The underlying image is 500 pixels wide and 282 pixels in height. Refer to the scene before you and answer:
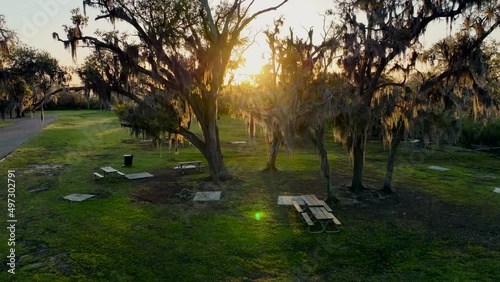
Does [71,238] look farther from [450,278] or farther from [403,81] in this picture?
[403,81]

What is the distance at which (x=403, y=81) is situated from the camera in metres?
16.4

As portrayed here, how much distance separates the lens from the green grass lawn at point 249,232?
9.35 m

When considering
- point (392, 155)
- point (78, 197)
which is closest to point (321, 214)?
point (392, 155)

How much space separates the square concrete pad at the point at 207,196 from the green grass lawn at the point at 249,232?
581 mm

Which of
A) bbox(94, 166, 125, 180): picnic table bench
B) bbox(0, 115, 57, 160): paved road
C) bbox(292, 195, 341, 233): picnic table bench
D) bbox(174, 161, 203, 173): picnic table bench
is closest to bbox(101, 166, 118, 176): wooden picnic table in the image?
bbox(94, 166, 125, 180): picnic table bench

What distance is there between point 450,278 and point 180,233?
7.69 m

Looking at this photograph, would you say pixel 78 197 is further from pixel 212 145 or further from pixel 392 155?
pixel 392 155

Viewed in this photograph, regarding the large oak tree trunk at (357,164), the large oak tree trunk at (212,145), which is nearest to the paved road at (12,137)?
the large oak tree trunk at (212,145)

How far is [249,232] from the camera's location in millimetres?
12078

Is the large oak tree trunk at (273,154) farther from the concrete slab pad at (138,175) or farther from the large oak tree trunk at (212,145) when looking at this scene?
the concrete slab pad at (138,175)

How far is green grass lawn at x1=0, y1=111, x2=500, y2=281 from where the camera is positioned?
9.35 meters

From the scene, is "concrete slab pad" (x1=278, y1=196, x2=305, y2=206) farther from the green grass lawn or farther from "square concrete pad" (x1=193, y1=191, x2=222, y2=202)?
"square concrete pad" (x1=193, y1=191, x2=222, y2=202)

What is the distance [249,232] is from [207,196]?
4859 millimetres

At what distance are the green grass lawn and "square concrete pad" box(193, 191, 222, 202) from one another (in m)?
0.58
